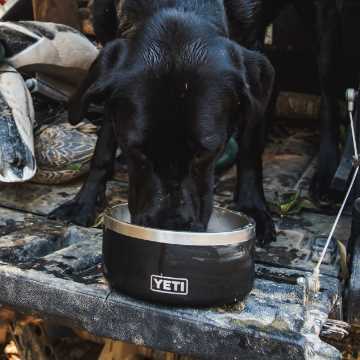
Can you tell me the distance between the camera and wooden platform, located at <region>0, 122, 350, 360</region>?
192cm

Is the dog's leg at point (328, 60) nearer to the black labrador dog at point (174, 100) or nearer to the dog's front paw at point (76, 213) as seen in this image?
the black labrador dog at point (174, 100)

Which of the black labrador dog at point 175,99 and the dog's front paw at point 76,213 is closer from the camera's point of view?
the black labrador dog at point 175,99

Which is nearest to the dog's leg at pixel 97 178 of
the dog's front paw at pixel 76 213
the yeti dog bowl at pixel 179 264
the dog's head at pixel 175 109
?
the dog's front paw at pixel 76 213

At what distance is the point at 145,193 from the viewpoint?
2369mm

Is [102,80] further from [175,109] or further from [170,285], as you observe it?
[170,285]

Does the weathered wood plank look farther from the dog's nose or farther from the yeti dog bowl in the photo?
the dog's nose

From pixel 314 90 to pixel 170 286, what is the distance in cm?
330

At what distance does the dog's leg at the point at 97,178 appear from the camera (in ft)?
10.2

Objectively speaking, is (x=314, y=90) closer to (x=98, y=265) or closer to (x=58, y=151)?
(x=58, y=151)

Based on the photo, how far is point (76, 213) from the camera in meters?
3.07

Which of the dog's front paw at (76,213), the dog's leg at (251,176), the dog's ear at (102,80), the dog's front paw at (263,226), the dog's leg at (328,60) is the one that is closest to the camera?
the dog's ear at (102,80)

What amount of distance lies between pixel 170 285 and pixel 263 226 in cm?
103

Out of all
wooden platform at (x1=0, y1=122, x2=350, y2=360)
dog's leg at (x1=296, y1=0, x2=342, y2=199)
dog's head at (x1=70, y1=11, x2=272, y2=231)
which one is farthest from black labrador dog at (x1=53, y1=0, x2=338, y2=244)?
dog's leg at (x1=296, y1=0, x2=342, y2=199)

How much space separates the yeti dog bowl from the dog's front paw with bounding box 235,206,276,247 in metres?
0.75
